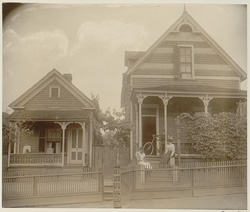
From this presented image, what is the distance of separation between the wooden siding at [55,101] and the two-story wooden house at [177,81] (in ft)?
4.50

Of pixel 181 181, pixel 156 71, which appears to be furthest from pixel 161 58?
pixel 181 181

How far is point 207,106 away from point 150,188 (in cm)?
252

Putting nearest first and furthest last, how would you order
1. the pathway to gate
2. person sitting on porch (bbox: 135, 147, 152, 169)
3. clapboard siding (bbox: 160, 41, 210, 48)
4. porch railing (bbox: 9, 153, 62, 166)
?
the pathway to gate < porch railing (bbox: 9, 153, 62, 166) < person sitting on porch (bbox: 135, 147, 152, 169) < clapboard siding (bbox: 160, 41, 210, 48)

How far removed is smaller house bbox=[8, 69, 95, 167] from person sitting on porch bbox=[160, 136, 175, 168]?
1.76 metres

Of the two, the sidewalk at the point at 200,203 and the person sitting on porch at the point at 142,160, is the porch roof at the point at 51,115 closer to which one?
the person sitting on porch at the point at 142,160

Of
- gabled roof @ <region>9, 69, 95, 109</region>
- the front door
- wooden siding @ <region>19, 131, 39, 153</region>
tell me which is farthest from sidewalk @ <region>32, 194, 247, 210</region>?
gabled roof @ <region>9, 69, 95, 109</region>

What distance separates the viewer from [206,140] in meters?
10.5

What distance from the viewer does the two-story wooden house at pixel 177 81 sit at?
1061 cm

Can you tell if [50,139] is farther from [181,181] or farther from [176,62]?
[176,62]

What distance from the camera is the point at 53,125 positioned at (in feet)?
36.8

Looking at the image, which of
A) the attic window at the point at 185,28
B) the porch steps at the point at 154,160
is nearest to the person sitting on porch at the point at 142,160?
the porch steps at the point at 154,160

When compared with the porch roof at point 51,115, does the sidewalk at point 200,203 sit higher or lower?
lower

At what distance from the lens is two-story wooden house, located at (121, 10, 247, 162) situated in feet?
34.8

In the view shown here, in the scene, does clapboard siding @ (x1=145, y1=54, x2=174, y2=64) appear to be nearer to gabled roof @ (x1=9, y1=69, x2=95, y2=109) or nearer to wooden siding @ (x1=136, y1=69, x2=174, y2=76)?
wooden siding @ (x1=136, y1=69, x2=174, y2=76)
